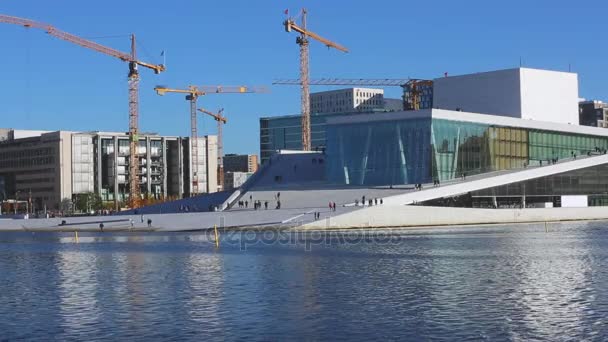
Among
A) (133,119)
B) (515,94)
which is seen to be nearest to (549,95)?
(515,94)

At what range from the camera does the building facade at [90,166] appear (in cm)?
16362

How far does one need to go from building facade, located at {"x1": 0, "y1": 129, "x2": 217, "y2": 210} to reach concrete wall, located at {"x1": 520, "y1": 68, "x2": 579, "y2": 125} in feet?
273

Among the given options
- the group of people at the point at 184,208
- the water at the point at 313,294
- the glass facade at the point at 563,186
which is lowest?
the water at the point at 313,294

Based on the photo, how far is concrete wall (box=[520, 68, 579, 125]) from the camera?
9911 centimetres

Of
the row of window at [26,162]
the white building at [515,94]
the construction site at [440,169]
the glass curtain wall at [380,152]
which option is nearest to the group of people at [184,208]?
the construction site at [440,169]

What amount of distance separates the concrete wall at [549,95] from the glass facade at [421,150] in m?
6.21

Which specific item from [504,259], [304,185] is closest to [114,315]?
[504,259]

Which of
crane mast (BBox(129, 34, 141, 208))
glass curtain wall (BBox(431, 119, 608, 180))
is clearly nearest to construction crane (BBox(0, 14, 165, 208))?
crane mast (BBox(129, 34, 141, 208))

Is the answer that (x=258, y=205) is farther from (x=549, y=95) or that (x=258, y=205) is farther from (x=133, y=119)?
(x=133, y=119)

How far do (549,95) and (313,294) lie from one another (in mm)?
80065

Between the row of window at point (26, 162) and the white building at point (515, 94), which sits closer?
the white building at point (515, 94)

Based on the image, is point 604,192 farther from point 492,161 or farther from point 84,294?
point 84,294

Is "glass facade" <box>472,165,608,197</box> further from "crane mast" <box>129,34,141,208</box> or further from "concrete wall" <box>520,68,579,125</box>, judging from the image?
"crane mast" <box>129,34,141,208</box>

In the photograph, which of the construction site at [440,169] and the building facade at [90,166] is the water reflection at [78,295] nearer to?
the construction site at [440,169]
